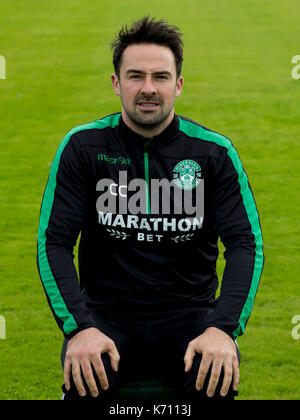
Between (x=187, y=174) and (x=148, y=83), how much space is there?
0.52 metres

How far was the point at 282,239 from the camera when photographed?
8.26 m

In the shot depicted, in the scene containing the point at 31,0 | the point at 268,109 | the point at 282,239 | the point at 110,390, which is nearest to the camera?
the point at 110,390

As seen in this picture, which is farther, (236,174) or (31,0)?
(31,0)

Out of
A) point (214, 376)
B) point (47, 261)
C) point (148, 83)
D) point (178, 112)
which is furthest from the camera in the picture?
point (178, 112)

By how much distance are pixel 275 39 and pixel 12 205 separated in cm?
1388

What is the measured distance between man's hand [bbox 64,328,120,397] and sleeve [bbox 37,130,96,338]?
0.10 metres

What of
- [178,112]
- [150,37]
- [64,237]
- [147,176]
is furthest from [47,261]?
[178,112]

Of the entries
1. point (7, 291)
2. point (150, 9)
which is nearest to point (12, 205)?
point (7, 291)

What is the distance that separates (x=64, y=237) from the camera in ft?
11.5

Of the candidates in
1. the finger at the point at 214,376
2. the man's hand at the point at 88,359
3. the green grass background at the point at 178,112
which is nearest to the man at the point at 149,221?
the man's hand at the point at 88,359

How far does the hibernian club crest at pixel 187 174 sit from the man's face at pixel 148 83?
0.83 ft

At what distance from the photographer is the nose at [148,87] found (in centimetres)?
352

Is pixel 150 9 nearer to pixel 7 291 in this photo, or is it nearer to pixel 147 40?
pixel 7 291

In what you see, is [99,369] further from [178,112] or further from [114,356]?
[178,112]
